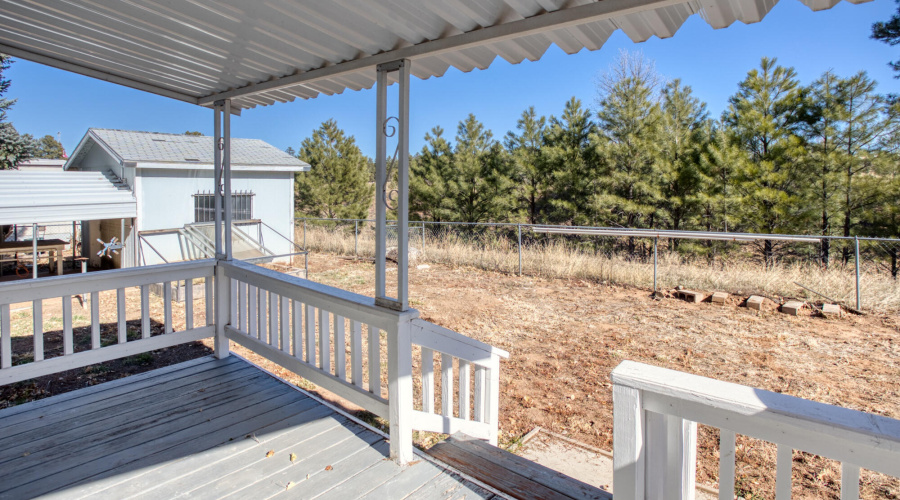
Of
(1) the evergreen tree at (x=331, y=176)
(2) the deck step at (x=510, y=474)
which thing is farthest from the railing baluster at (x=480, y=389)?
(1) the evergreen tree at (x=331, y=176)

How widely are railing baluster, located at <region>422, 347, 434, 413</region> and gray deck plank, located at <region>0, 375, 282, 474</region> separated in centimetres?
105

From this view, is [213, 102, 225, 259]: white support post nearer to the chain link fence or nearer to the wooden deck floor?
the wooden deck floor

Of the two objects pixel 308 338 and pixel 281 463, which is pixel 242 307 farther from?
pixel 281 463

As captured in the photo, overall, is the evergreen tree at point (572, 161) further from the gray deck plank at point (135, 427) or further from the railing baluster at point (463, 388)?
the gray deck plank at point (135, 427)

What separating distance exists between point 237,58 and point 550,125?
12197mm

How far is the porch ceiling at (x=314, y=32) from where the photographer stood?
1.61 m

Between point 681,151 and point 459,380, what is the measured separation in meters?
11.0

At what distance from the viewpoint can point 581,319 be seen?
620 cm

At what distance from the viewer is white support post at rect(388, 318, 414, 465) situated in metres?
2.08

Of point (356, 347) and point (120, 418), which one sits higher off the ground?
point (356, 347)

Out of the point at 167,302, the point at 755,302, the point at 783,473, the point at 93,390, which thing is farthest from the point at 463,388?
the point at 755,302

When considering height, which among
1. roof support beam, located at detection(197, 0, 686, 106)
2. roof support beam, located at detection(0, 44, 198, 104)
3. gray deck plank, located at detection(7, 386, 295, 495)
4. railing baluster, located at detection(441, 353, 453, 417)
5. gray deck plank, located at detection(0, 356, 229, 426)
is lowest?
gray deck plank, located at detection(7, 386, 295, 495)

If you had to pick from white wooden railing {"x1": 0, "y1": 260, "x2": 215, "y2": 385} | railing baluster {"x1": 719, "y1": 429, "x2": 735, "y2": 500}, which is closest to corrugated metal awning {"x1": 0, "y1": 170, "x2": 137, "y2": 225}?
white wooden railing {"x1": 0, "y1": 260, "x2": 215, "y2": 385}

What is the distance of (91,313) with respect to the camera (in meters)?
2.65
